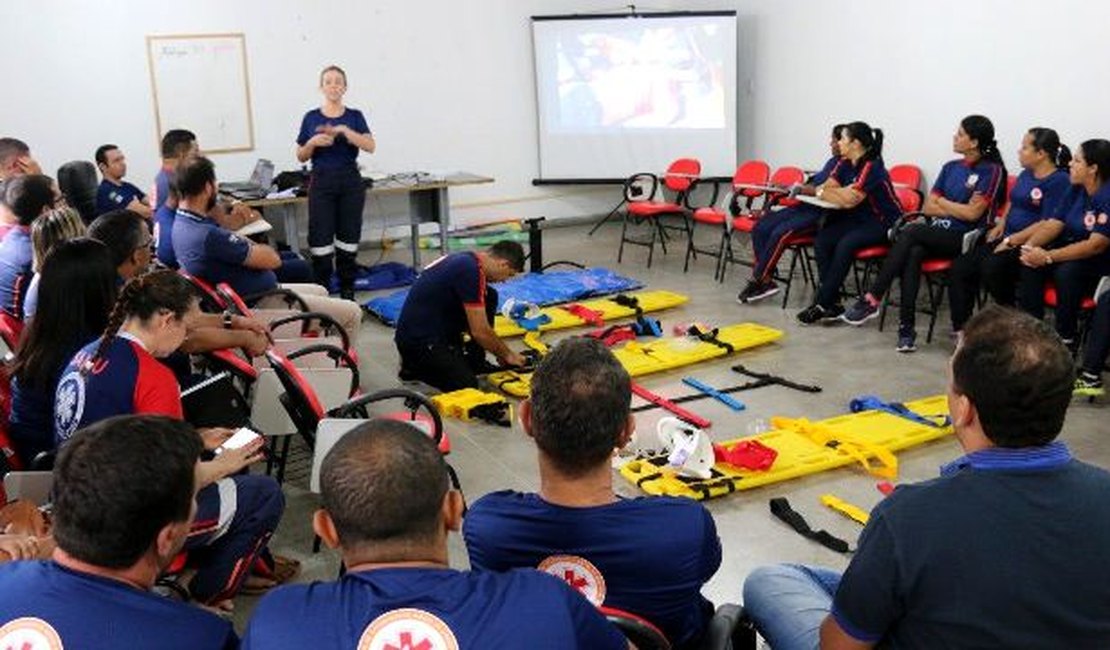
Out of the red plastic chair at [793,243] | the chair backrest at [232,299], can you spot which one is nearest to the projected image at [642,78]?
the red plastic chair at [793,243]

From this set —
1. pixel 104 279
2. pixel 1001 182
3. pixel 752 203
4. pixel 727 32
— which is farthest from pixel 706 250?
pixel 104 279

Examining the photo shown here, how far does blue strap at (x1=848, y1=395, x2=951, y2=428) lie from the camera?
14.9 feet

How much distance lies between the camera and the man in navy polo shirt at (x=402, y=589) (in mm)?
1388

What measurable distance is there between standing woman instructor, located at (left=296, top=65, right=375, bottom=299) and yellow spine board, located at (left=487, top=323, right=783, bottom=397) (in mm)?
2390

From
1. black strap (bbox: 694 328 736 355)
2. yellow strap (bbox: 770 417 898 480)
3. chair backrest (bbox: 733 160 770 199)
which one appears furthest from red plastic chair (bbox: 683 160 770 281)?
yellow strap (bbox: 770 417 898 480)

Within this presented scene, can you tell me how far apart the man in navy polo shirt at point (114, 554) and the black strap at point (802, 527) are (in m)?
2.45

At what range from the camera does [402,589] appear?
4.65 feet

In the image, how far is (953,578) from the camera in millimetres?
1631

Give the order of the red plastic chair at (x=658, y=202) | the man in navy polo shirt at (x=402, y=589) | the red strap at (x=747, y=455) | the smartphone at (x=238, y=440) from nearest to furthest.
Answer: the man in navy polo shirt at (x=402, y=589) → the smartphone at (x=238, y=440) → the red strap at (x=747, y=455) → the red plastic chair at (x=658, y=202)

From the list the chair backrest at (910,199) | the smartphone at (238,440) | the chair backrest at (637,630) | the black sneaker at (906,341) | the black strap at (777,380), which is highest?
the chair backrest at (910,199)

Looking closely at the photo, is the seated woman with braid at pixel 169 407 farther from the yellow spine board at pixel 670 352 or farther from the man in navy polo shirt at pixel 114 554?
the yellow spine board at pixel 670 352

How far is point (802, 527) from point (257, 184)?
18.0ft

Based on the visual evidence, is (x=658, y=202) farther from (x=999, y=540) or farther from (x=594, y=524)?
(x=999, y=540)

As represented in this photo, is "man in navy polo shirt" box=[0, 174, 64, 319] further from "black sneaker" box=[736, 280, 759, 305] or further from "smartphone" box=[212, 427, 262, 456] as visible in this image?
"black sneaker" box=[736, 280, 759, 305]
